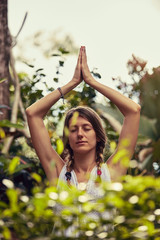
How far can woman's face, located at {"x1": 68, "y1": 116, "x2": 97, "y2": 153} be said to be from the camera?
7.16 feet

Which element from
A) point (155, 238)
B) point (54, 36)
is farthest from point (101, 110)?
point (54, 36)

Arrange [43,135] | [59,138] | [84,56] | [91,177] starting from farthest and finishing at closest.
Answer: [59,138]
[84,56]
[43,135]
[91,177]

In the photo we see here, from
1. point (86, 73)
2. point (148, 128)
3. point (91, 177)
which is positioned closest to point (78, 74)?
point (86, 73)

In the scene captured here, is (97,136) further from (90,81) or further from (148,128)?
(148,128)

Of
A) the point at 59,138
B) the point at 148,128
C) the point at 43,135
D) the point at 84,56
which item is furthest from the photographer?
the point at 148,128

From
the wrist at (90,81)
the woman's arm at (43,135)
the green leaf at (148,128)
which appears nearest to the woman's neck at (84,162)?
the woman's arm at (43,135)

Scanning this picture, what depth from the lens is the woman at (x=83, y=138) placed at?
86.9 inches

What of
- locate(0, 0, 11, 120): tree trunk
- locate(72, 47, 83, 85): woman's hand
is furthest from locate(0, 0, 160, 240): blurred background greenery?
locate(72, 47, 83, 85): woman's hand

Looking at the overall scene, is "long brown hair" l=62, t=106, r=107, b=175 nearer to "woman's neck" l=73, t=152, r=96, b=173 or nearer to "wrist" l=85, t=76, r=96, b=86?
"woman's neck" l=73, t=152, r=96, b=173

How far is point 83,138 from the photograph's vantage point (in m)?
2.18

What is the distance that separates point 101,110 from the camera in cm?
468

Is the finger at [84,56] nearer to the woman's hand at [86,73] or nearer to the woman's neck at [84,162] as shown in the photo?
the woman's hand at [86,73]

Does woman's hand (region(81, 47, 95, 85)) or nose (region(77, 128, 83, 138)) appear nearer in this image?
nose (region(77, 128, 83, 138))

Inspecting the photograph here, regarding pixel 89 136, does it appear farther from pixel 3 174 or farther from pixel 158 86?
pixel 158 86
